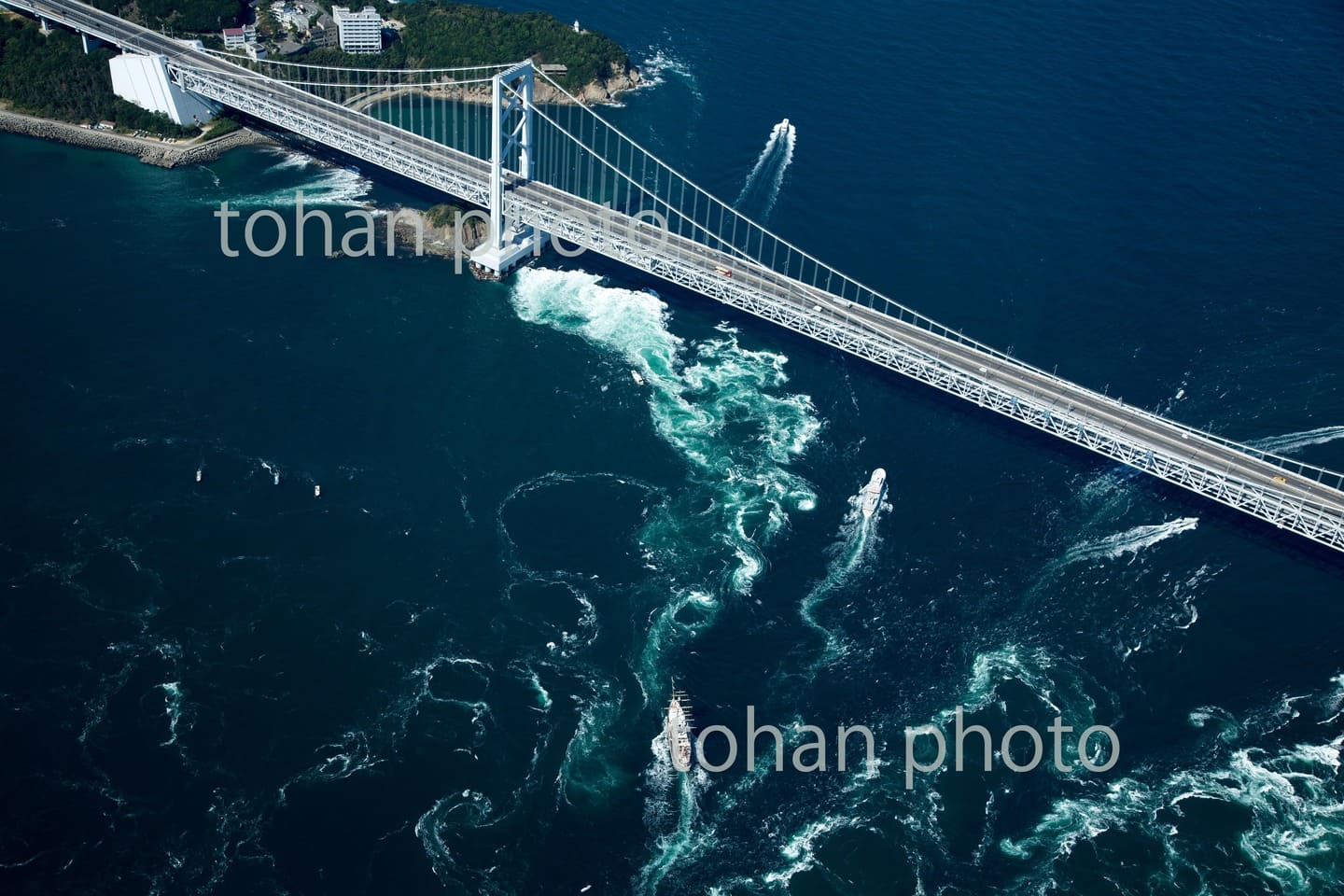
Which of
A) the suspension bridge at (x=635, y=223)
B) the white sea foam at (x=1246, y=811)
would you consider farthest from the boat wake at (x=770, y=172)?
the white sea foam at (x=1246, y=811)

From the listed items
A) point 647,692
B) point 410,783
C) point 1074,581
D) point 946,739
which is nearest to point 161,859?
point 410,783

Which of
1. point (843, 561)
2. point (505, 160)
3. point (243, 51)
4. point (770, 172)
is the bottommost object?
point (843, 561)

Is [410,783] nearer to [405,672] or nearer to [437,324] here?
[405,672]

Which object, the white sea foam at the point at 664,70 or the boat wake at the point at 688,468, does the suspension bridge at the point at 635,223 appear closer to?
the boat wake at the point at 688,468

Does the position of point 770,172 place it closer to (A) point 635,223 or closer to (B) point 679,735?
(A) point 635,223

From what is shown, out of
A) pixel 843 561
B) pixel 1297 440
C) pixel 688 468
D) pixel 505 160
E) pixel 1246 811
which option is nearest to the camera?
pixel 1246 811

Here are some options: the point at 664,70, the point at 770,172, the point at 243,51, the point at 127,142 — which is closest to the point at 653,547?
the point at 770,172
